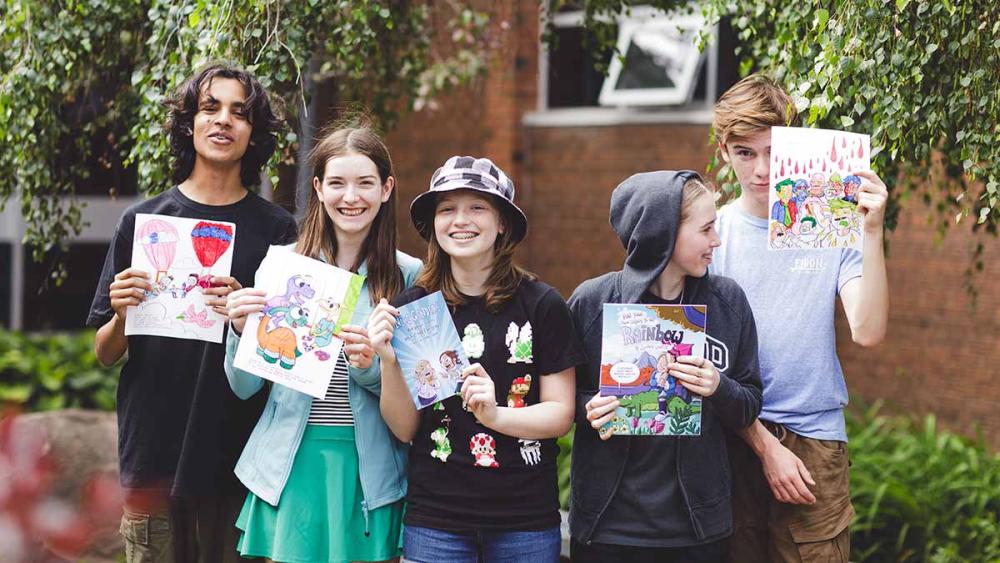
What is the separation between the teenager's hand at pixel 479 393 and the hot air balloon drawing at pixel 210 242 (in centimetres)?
86

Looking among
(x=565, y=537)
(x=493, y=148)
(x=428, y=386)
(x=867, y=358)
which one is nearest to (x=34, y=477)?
(x=428, y=386)

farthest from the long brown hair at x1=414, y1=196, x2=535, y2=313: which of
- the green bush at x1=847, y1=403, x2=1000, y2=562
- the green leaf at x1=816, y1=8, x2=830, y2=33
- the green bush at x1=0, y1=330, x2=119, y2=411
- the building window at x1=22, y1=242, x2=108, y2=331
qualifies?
the building window at x1=22, y1=242, x2=108, y2=331

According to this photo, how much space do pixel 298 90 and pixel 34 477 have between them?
9.64ft

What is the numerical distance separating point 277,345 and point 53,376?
17.2ft

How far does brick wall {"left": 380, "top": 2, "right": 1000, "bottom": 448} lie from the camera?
773cm

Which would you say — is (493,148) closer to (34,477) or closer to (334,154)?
(334,154)

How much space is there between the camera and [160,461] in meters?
3.39

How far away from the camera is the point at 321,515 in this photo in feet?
10.4

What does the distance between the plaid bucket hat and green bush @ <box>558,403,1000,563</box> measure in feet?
10.0

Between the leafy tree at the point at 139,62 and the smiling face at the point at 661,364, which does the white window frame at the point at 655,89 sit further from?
the smiling face at the point at 661,364

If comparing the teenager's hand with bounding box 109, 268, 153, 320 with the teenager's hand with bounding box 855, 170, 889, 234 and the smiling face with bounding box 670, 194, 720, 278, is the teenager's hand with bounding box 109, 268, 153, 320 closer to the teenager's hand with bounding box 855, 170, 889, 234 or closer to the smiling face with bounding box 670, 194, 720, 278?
the smiling face with bounding box 670, 194, 720, 278

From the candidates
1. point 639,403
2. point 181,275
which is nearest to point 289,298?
point 181,275

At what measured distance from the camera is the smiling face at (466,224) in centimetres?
314

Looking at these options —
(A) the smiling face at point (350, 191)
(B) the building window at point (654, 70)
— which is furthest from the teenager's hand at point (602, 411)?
(B) the building window at point (654, 70)
